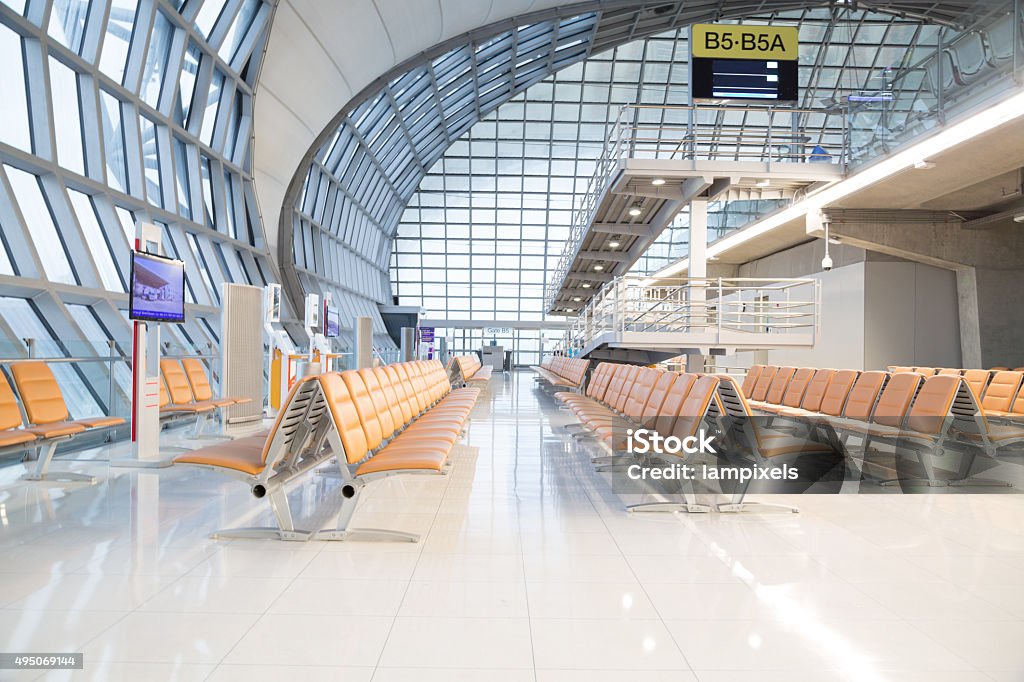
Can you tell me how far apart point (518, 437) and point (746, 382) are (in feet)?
10.5

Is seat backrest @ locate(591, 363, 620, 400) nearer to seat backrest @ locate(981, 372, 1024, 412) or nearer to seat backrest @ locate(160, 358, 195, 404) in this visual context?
seat backrest @ locate(981, 372, 1024, 412)

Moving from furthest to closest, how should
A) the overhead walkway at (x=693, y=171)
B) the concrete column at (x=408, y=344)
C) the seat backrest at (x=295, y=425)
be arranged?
the concrete column at (x=408, y=344)
the overhead walkway at (x=693, y=171)
the seat backrest at (x=295, y=425)

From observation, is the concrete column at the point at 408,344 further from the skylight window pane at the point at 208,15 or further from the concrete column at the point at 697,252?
the concrete column at the point at 697,252

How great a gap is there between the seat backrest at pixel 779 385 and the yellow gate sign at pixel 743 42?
5.44 meters

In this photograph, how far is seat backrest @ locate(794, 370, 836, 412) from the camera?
6453mm

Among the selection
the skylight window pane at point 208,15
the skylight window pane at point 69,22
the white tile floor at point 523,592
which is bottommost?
the white tile floor at point 523,592

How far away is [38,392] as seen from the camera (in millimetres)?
4957

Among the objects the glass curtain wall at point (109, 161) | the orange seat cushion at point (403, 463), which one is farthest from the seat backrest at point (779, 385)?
the glass curtain wall at point (109, 161)

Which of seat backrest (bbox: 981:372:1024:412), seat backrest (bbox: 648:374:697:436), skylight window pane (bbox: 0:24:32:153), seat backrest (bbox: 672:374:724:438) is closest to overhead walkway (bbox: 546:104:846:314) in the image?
seat backrest (bbox: 981:372:1024:412)

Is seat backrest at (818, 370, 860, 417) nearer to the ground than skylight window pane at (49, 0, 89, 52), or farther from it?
nearer to the ground

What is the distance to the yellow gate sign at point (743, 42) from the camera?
1023cm

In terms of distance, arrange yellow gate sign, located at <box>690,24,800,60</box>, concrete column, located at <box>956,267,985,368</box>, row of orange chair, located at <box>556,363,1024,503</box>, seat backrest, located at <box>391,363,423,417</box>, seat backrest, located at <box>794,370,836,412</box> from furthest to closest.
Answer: concrete column, located at <box>956,267,985,368</box>, yellow gate sign, located at <box>690,24,800,60</box>, seat backrest, located at <box>794,370,836,412</box>, seat backrest, located at <box>391,363,423,417</box>, row of orange chair, located at <box>556,363,1024,503</box>

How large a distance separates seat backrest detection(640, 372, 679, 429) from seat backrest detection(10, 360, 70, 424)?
4.52 metres

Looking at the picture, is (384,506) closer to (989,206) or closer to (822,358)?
(989,206)
